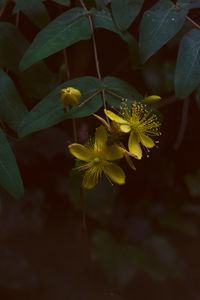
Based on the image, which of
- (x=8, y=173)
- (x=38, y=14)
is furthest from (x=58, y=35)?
(x=8, y=173)

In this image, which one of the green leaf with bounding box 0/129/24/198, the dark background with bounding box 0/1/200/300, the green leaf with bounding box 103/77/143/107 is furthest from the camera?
the dark background with bounding box 0/1/200/300

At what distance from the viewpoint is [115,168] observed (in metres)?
0.81

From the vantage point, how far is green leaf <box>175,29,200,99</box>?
0.80m

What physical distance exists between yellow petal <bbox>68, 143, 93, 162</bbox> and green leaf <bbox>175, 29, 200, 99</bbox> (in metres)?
Result: 0.23

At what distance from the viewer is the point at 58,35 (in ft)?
2.69

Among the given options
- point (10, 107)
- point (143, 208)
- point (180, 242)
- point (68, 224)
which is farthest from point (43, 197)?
point (180, 242)

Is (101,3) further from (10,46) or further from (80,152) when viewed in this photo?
(80,152)

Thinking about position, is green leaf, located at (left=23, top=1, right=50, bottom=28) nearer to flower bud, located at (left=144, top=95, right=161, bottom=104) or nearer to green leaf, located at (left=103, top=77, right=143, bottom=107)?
green leaf, located at (left=103, top=77, right=143, bottom=107)

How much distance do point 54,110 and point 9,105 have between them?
111 mm

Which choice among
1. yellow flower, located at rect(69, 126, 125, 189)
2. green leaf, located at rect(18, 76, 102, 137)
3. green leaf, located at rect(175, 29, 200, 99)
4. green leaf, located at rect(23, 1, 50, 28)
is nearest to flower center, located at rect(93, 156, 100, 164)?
yellow flower, located at rect(69, 126, 125, 189)

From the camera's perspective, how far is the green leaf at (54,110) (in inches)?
30.0

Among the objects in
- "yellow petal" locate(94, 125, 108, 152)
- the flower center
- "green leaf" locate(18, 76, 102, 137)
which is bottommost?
the flower center

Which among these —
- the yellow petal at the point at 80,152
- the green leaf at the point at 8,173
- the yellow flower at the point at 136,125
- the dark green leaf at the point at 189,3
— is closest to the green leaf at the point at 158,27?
the dark green leaf at the point at 189,3

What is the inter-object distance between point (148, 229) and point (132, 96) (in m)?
0.95
